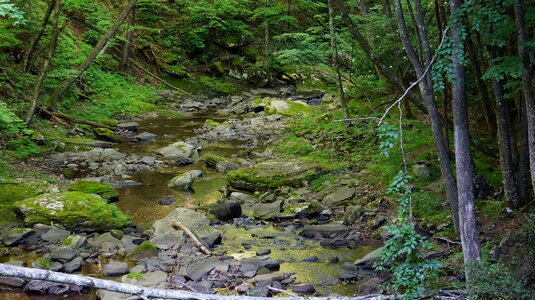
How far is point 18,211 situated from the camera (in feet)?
29.3

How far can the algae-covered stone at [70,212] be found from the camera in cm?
890

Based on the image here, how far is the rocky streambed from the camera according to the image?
23.6 ft

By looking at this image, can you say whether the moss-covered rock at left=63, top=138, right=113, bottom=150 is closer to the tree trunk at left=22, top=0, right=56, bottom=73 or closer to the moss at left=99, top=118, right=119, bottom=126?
the moss at left=99, top=118, right=119, bottom=126

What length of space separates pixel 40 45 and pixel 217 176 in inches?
401

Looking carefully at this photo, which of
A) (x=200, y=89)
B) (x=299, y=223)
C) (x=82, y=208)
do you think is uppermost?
(x=200, y=89)

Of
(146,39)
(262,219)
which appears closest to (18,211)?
(262,219)

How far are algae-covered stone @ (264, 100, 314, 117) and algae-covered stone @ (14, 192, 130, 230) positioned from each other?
42.6ft

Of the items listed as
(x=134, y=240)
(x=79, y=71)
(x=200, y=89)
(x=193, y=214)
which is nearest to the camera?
(x=134, y=240)

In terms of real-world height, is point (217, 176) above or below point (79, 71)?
below

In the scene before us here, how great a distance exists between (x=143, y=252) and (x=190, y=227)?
4.36 feet

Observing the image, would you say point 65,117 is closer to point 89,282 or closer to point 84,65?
point 84,65

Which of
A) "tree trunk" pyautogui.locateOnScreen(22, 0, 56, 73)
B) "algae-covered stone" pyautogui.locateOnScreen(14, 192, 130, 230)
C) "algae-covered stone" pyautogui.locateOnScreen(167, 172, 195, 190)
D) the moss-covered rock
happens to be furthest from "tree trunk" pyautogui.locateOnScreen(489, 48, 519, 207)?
"tree trunk" pyautogui.locateOnScreen(22, 0, 56, 73)

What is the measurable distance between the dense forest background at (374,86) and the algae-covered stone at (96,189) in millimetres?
1694

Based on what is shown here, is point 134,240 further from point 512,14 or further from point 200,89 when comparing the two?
point 200,89
